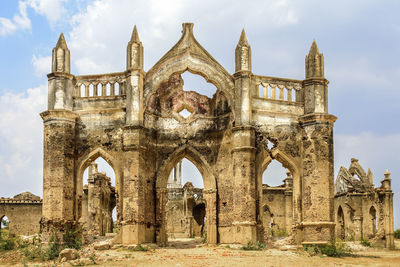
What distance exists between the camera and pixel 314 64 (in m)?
21.0

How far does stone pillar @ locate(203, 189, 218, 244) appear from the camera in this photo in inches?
806

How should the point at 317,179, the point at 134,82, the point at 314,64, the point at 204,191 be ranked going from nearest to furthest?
the point at 317,179 < the point at 134,82 < the point at 204,191 < the point at 314,64

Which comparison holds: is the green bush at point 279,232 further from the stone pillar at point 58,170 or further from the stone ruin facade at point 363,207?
the stone pillar at point 58,170

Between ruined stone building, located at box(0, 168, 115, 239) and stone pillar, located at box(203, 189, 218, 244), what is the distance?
22.7 ft

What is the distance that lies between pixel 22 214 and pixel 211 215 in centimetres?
1792

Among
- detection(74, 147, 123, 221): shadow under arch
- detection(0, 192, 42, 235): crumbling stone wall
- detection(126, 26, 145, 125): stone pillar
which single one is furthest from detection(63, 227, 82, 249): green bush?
detection(0, 192, 42, 235): crumbling stone wall

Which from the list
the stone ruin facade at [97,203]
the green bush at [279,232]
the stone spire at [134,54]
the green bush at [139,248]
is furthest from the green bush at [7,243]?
the green bush at [279,232]

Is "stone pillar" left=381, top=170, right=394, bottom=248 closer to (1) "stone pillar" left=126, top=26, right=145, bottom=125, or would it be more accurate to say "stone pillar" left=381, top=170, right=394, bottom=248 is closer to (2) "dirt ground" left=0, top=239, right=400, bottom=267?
(2) "dirt ground" left=0, top=239, right=400, bottom=267

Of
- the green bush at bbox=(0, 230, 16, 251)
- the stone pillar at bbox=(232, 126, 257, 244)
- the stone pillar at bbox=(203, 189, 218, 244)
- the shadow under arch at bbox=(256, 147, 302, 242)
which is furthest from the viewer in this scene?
→ the stone pillar at bbox=(203, 189, 218, 244)

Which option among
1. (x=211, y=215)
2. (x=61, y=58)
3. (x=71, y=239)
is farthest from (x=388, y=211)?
(x=61, y=58)

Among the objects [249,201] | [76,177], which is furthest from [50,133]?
[249,201]

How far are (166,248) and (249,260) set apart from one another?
422cm

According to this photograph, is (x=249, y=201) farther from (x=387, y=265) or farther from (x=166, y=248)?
(x=387, y=265)

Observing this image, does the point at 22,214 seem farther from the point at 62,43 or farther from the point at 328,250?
the point at 328,250
